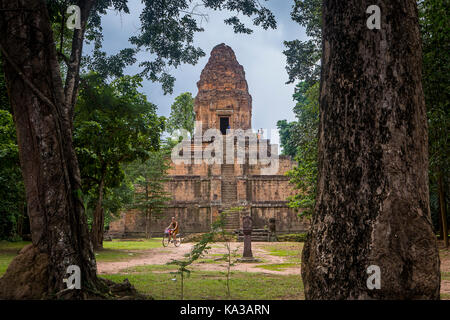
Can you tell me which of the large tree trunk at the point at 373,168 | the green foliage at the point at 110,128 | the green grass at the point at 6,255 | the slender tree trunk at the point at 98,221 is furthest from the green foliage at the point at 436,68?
the slender tree trunk at the point at 98,221

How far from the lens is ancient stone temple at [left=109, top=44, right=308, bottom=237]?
872 inches

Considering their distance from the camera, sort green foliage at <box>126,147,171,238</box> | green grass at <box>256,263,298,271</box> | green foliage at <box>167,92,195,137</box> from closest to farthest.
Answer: green grass at <box>256,263,298,271</box>, green foliage at <box>126,147,171,238</box>, green foliage at <box>167,92,195,137</box>

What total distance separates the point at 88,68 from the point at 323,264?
7.03 metres

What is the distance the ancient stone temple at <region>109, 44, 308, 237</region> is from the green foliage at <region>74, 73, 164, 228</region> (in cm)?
922

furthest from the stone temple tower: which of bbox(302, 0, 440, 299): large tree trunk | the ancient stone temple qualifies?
bbox(302, 0, 440, 299): large tree trunk

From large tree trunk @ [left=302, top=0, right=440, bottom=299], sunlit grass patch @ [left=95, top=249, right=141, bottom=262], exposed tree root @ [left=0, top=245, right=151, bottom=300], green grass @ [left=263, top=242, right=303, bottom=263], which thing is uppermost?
large tree trunk @ [left=302, top=0, right=440, bottom=299]

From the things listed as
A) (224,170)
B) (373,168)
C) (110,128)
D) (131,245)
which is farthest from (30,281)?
(224,170)

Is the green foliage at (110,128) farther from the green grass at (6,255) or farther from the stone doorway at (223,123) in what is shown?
the stone doorway at (223,123)

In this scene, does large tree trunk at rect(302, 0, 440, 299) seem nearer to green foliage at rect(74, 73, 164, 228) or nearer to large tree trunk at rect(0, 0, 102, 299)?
large tree trunk at rect(0, 0, 102, 299)

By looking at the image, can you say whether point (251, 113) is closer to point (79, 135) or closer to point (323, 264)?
point (79, 135)

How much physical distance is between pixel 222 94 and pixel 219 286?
25177 mm

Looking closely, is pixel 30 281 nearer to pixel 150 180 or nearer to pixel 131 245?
pixel 131 245

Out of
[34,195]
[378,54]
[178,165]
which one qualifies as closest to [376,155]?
[378,54]

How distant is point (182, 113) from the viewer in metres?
37.0
